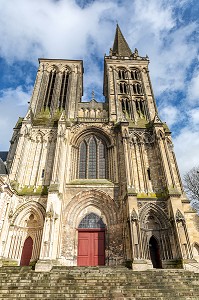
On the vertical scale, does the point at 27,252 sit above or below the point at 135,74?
below

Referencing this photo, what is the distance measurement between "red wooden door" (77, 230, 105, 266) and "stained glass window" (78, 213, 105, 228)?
0.39 meters

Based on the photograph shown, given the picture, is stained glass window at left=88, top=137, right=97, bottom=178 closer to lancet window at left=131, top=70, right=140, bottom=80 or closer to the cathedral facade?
the cathedral facade

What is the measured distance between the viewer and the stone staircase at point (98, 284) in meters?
8.24

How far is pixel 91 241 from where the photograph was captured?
43.3 feet

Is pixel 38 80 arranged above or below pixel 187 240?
above

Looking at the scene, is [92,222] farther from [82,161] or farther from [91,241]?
[82,161]

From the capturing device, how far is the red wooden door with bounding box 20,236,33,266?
484 inches

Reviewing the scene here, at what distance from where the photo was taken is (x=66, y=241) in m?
12.9

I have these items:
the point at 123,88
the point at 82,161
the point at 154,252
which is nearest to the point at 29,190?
the point at 82,161

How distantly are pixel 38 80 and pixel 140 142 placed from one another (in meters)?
13.3

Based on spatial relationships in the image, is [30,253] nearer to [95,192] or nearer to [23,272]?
[23,272]

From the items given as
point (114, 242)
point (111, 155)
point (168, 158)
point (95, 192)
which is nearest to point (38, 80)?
point (111, 155)

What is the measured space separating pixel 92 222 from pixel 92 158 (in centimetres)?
543

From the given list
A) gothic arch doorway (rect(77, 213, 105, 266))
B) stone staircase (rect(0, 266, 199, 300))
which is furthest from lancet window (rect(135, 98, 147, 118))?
stone staircase (rect(0, 266, 199, 300))
